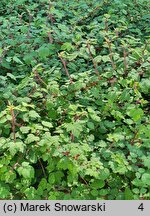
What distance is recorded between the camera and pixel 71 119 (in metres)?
2.20

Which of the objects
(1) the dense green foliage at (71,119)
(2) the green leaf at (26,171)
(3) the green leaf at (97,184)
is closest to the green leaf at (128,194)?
(1) the dense green foliage at (71,119)

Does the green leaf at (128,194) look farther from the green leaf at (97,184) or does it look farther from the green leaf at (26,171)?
the green leaf at (26,171)

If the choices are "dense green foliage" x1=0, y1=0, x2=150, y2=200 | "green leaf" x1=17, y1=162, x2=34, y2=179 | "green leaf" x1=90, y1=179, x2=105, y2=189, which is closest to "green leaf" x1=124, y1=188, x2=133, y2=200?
"dense green foliage" x1=0, y1=0, x2=150, y2=200

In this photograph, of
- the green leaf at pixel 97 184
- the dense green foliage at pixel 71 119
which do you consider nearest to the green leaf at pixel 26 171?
the dense green foliage at pixel 71 119

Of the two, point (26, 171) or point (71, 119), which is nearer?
point (26, 171)

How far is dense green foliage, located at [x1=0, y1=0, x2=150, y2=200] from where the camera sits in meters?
1.99

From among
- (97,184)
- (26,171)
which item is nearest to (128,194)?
(97,184)

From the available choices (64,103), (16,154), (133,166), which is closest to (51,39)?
(64,103)

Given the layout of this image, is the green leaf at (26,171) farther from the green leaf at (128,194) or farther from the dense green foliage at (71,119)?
the green leaf at (128,194)

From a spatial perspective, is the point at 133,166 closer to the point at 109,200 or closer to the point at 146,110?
the point at 109,200

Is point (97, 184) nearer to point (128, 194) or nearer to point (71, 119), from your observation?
point (128, 194)

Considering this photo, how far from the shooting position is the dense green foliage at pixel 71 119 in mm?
1993

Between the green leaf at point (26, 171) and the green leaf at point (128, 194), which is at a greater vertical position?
the green leaf at point (26, 171)

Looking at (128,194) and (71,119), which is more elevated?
(71,119)
